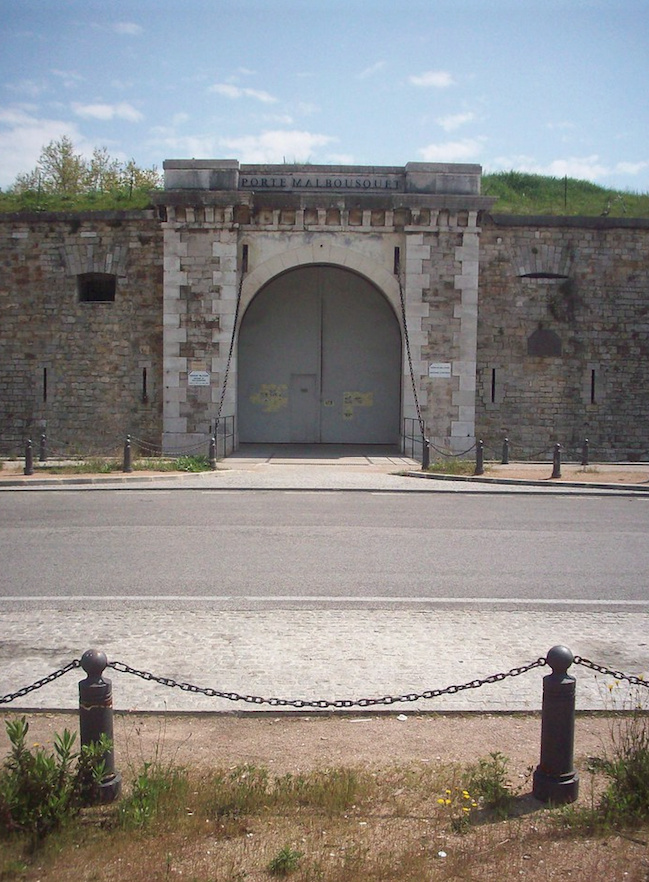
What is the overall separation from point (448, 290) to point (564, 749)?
65.3 feet

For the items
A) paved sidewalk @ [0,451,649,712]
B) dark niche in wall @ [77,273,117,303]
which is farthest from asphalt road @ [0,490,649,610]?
dark niche in wall @ [77,273,117,303]

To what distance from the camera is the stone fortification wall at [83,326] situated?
927 inches

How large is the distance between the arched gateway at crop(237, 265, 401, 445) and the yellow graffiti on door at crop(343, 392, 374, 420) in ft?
0.11

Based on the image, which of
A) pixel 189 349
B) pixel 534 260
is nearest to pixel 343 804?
pixel 189 349

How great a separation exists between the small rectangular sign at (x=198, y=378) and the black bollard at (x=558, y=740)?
63.1 ft

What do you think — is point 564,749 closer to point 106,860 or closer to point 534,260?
point 106,860

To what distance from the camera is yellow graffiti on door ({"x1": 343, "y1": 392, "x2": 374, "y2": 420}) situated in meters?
27.5

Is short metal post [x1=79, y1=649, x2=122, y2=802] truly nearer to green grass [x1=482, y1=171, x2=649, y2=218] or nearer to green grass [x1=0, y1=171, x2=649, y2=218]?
green grass [x1=0, y1=171, x2=649, y2=218]

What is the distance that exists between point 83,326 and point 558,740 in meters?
21.8

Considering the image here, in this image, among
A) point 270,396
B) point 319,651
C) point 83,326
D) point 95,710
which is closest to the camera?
point 95,710

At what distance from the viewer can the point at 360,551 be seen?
10.0 meters

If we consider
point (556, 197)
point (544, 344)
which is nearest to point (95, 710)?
point (544, 344)

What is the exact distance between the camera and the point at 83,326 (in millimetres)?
23672

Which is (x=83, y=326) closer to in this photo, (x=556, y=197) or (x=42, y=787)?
(x=556, y=197)
